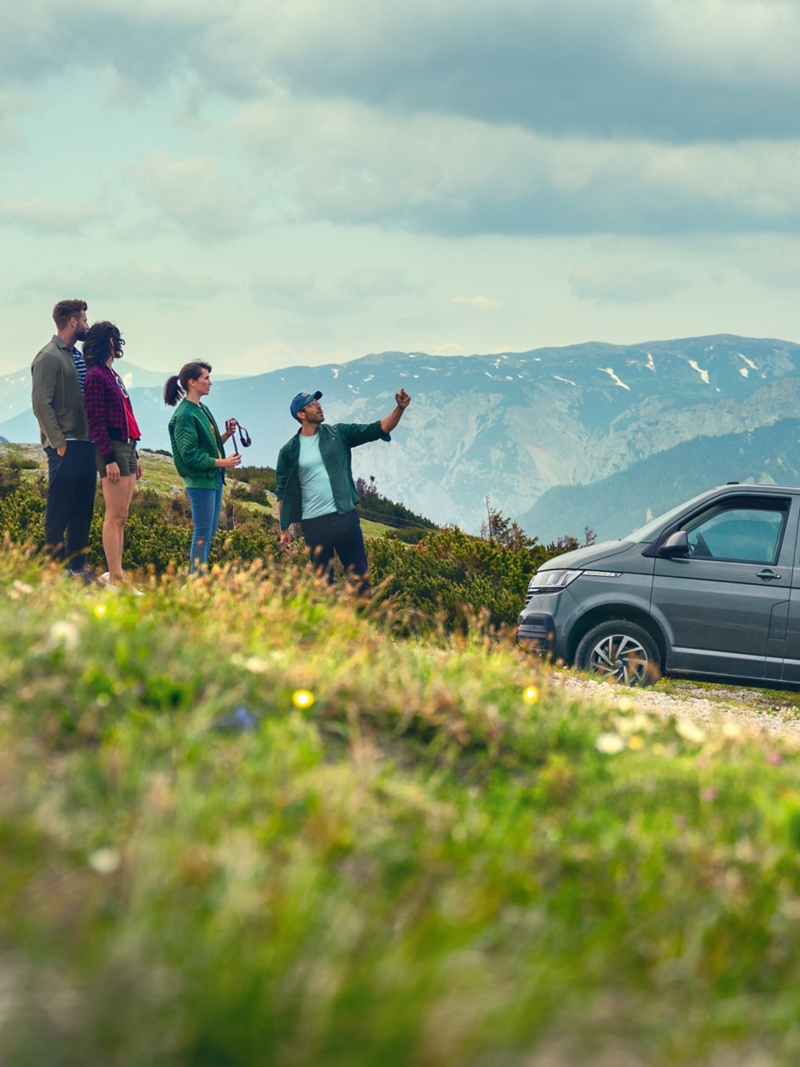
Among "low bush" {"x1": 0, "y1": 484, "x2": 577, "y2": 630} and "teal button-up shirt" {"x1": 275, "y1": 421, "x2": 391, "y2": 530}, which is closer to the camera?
"teal button-up shirt" {"x1": 275, "y1": 421, "x2": 391, "y2": 530}

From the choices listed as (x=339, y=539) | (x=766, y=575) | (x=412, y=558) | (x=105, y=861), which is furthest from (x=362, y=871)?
(x=412, y=558)

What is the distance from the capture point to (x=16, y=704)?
3.38 m

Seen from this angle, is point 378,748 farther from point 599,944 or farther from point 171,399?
point 171,399

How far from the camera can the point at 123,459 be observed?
824 cm

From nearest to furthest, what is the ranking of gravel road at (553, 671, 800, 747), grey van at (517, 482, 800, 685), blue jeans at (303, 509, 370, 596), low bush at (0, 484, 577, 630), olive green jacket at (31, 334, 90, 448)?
gravel road at (553, 671, 800, 747)
grey van at (517, 482, 800, 685)
olive green jacket at (31, 334, 90, 448)
blue jeans at (303, 509, 370, 596)
low bush at (0, 484, 577, 630)

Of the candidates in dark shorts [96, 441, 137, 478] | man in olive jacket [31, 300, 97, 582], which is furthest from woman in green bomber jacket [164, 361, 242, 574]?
man in olive jacket [31, 300, 97, 582]

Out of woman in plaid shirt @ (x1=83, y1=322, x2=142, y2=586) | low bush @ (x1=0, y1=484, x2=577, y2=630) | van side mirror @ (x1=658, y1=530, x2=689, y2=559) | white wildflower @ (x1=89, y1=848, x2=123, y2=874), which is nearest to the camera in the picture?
white wildflower @ (x1=89, y1=848, x2=123, y2=874)

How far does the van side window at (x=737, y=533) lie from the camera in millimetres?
7766

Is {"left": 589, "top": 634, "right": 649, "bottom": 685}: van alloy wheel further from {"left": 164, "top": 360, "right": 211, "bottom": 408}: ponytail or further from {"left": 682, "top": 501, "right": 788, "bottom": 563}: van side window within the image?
{"left": 164, "top": 360, "right": 211, "bottom": 408}: ponytail

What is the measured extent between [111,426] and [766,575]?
19.3 feet

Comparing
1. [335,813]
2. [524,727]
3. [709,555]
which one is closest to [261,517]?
[709,555]

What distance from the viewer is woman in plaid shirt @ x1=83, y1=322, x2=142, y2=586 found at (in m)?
7.91

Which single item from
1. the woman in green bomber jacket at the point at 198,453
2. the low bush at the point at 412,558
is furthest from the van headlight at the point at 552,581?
the low bush at the point at 412,558

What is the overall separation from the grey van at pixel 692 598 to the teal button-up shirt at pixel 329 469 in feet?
6.78
